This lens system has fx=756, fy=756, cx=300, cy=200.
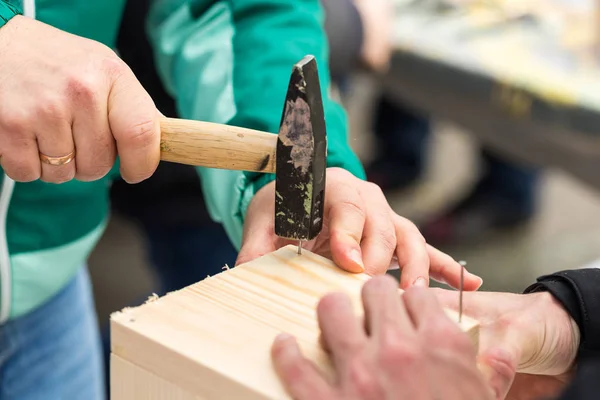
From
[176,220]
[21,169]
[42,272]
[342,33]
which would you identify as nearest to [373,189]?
[21,169]

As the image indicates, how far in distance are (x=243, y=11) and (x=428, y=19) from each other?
1.86m

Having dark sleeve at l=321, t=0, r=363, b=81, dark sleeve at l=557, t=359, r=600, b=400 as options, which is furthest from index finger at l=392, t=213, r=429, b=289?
dark sleeve at l=321, t=0, r=363, b=81

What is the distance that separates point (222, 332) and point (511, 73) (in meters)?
1.93

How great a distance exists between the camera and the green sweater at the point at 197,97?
41.9 inches

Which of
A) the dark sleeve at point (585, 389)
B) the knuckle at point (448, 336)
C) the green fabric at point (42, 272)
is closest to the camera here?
the dark sleeve at point (585, 389)

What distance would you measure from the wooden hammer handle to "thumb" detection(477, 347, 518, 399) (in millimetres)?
320

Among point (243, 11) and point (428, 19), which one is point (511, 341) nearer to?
point (243, 11)

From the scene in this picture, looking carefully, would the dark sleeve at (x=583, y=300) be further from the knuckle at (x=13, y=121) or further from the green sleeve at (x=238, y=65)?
the knuckle at (x=13, y=121)

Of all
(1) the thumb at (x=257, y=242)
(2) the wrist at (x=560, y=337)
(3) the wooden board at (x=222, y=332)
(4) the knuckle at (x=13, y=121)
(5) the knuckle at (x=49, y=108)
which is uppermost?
(5) the knuckle at (x=49, y=108)

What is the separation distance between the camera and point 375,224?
0.93 m

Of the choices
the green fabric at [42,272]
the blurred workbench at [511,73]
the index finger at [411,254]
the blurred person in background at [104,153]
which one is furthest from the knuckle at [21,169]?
the blurred workbench at [511,73]

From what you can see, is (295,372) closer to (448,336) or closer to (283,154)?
(448,336)

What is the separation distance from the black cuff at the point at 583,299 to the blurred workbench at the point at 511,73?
1.44m

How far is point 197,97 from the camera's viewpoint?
1.16 metres
